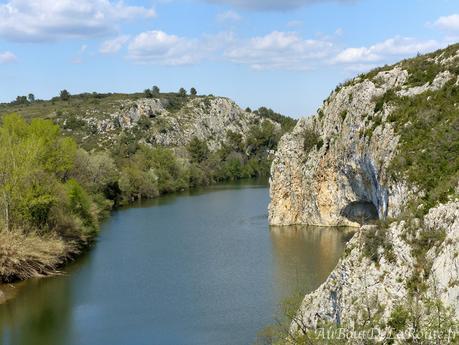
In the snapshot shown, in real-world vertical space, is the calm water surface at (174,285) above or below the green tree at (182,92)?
below

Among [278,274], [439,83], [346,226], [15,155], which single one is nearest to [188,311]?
[278,274]

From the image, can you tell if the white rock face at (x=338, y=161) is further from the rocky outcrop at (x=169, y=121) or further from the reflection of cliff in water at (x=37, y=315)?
the rocky outcrop at (x=169, y=121)

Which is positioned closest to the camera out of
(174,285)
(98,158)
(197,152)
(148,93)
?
(174,285)

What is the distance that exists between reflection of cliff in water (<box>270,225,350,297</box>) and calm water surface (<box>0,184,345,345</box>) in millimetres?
78

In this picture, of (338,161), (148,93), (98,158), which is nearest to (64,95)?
(148,93)

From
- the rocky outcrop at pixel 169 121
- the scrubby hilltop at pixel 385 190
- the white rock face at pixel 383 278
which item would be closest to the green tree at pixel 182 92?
the rocky outcrop at pixel 169 121

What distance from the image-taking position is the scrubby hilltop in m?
19.3

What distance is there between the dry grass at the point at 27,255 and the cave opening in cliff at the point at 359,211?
26478 mm

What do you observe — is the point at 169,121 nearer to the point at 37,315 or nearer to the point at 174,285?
the point at 174,285

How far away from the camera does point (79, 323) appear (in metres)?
30.4

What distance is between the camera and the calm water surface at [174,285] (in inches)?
1123

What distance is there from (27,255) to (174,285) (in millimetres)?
10268

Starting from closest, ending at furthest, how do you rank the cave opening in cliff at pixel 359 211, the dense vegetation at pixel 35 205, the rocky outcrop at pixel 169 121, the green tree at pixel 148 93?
the dense vegetation at pixel 35 205
the cave opening in cliff at pixel 359 211
the rocky outcrop at pixel 169 121
the green tree at pixel 148 93

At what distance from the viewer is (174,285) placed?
35.9m
